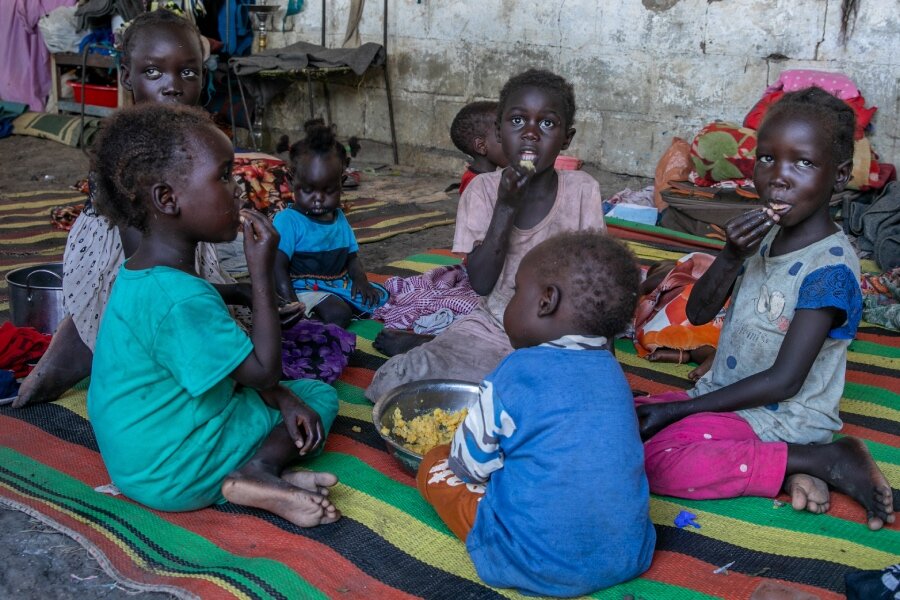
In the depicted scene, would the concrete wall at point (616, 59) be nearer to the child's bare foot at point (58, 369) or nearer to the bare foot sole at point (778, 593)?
the bare foot sole at point (778, 593)

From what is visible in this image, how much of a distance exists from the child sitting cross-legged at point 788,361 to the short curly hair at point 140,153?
4.49ft

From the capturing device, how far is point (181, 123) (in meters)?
2.07

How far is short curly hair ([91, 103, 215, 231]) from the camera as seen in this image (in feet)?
6.68

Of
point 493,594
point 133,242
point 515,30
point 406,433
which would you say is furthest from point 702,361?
point 515,30

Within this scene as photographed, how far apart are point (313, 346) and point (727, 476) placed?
1.44m

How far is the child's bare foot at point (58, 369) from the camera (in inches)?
109

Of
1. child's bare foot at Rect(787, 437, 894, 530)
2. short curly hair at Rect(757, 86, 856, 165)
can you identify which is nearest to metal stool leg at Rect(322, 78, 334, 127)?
short curly hair at Rect(757, 86, 856, 165)

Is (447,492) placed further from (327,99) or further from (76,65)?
(76,65)

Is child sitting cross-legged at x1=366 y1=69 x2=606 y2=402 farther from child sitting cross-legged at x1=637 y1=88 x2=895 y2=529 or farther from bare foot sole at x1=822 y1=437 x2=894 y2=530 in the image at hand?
bare foot sole at x1=822 y1=437 x2=894 y2=530

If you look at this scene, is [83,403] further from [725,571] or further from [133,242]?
[725,571]

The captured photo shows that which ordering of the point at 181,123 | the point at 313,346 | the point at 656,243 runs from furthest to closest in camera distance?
the point at 656,243 → the point at 313,346 → the point at 181,123

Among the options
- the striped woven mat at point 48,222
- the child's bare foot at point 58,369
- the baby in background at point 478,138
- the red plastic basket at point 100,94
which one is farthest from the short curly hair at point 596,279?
the red plastic basket at point 100,94

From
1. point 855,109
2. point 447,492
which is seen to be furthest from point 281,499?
point 855,109

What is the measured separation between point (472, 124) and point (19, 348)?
95.8 inches
